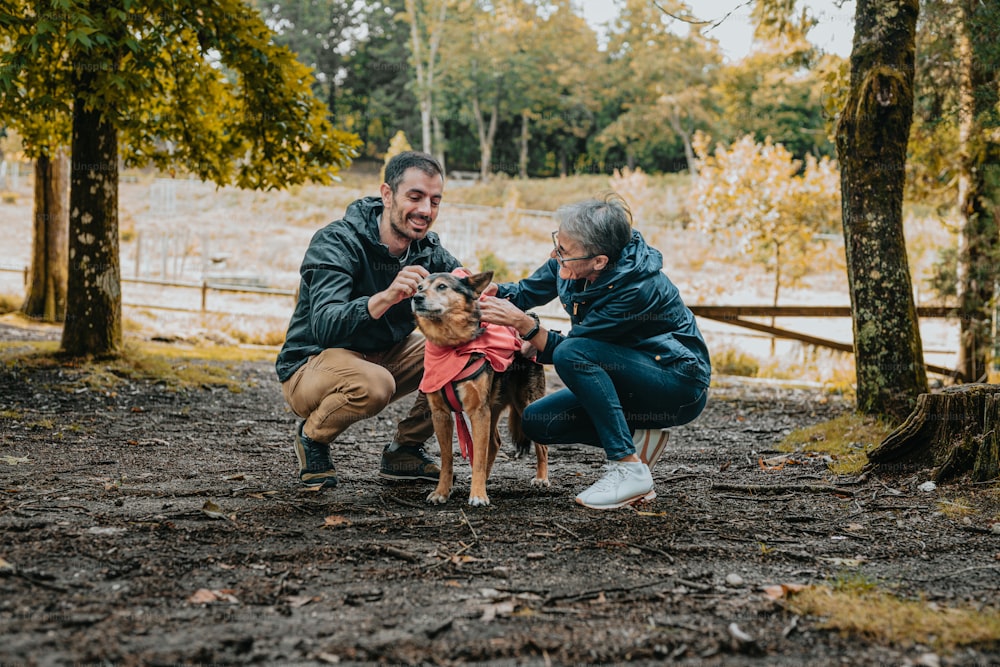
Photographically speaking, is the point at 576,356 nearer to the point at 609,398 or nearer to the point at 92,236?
the point at 609,398

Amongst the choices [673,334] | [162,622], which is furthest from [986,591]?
[162,622]

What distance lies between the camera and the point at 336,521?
13.3 ft

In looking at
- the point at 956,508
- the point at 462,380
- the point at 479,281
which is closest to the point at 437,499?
the point at 462,380

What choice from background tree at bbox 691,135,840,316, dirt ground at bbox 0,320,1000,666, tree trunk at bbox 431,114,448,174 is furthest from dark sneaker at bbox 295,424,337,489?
tree trunk at bbox 431,114,448,174

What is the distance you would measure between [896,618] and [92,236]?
26.9ft

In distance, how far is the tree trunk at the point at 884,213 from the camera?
667cm

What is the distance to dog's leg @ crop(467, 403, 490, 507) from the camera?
4.50 meters

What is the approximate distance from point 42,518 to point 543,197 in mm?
38340

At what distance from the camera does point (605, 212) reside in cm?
430

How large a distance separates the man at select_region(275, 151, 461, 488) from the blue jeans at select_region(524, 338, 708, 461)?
2.66 ft

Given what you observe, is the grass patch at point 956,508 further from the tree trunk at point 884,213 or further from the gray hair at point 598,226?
the tree trunk at point 884,213

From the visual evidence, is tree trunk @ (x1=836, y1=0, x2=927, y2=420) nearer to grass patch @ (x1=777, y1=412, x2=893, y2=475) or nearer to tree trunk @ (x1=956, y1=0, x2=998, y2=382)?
grass patch @ (x1=777, y1=412, x2=893, y2=475)

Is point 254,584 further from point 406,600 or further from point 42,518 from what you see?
point 42,518

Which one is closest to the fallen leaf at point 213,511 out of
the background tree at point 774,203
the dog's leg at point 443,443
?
the dog's leg at point 443,443
